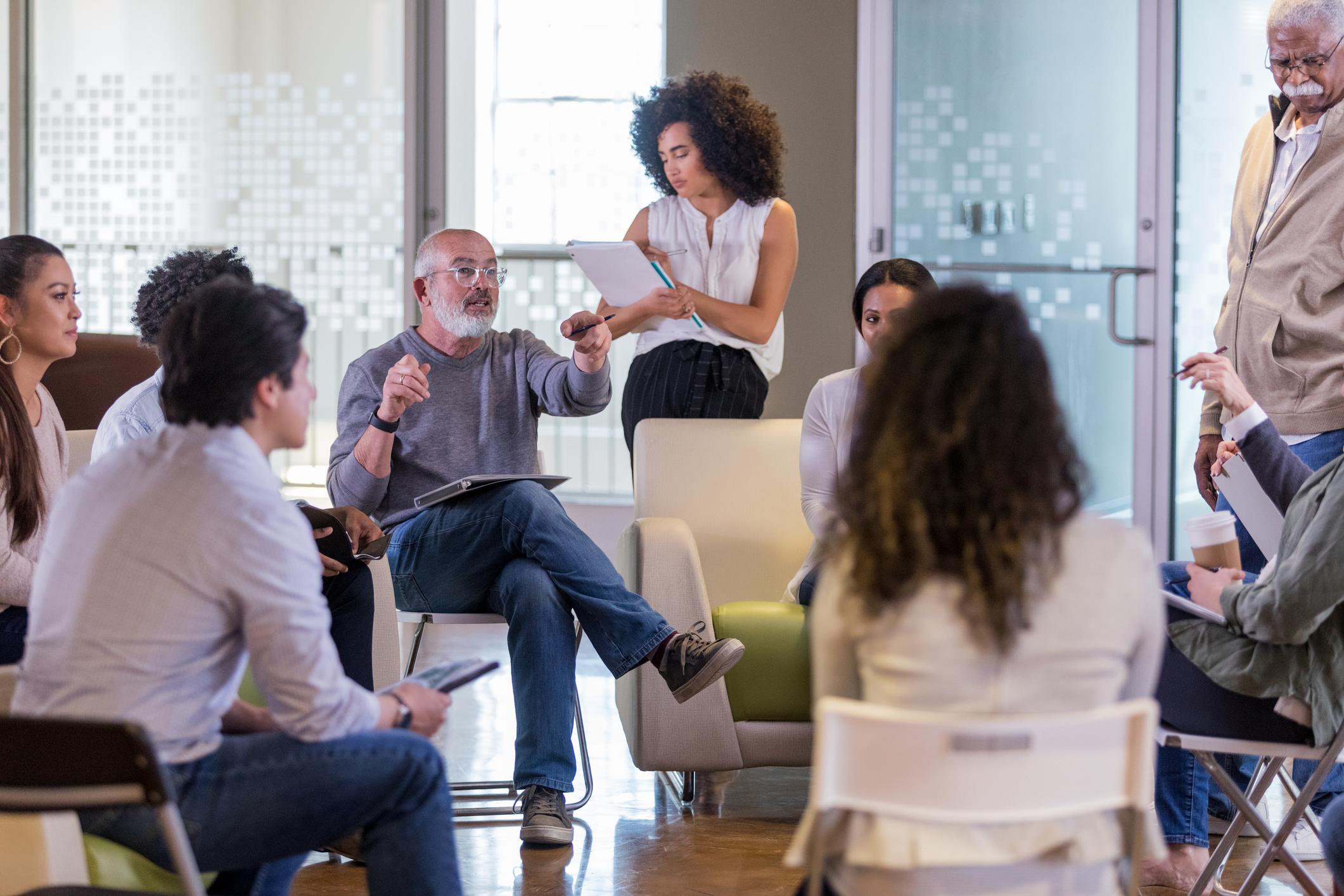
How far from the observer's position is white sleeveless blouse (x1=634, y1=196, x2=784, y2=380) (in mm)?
3535

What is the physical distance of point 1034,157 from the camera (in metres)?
4.84

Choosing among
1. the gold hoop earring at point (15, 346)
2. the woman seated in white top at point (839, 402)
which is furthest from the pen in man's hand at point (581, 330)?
the gold hoop earring at point (15, 346)

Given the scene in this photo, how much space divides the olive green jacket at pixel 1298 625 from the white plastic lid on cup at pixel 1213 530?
89 millimetres

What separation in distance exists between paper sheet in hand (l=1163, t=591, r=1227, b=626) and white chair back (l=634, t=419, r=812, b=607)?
1.26 meters

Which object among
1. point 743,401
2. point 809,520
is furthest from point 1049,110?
point 809,520

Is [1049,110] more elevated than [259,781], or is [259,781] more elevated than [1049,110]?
[1049,110]

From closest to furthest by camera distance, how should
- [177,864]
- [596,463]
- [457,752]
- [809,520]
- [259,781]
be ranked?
[177,864] → [259,781] → [809,520] → [457,752] → [596,463]

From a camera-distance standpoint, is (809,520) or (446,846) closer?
(446,846)

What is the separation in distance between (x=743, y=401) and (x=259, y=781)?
221cm

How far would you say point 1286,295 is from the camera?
2.69 meters

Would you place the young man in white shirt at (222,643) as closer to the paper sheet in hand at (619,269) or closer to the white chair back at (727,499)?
the paper sheet in hand at (619,269)

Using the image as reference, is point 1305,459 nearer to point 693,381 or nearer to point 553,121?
point 693,381

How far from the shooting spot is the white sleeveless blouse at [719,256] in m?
3.54

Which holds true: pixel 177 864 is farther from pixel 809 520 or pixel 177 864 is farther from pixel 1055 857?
pixel 809 520
